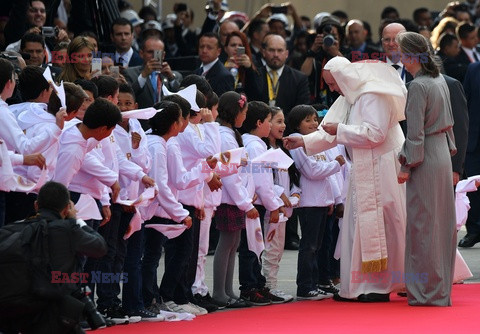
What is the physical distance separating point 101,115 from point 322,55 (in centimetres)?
661

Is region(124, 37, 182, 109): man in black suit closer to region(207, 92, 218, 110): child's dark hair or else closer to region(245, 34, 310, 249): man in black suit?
region(245, 34, 310, 249): man in black suit

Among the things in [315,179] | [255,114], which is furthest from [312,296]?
[255,114]

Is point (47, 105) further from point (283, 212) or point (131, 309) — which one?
point (283, 212)

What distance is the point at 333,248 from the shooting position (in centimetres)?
1262

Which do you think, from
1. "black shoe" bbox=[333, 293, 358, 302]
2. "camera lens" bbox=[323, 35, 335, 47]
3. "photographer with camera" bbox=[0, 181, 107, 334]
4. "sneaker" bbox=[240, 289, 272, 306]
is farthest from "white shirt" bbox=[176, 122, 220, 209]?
"camera lens" bbox=[323, 35, 335, 47]

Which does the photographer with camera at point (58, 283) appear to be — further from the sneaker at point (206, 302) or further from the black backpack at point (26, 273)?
the sneaker at point (206, 302)

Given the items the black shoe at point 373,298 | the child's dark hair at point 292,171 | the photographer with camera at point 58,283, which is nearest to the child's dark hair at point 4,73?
the photographer with camera at point 58,283

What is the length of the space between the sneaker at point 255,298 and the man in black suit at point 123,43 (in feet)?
13.8

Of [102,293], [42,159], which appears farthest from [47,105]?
[102,293]

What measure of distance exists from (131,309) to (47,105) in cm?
163

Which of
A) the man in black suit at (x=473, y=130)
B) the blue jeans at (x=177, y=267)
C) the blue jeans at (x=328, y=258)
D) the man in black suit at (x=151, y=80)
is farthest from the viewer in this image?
the man in black suit at (x=473, y=130)

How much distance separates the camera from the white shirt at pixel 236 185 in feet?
36.3

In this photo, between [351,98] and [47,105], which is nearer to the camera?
[47,105]

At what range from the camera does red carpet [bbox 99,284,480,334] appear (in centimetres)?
955
